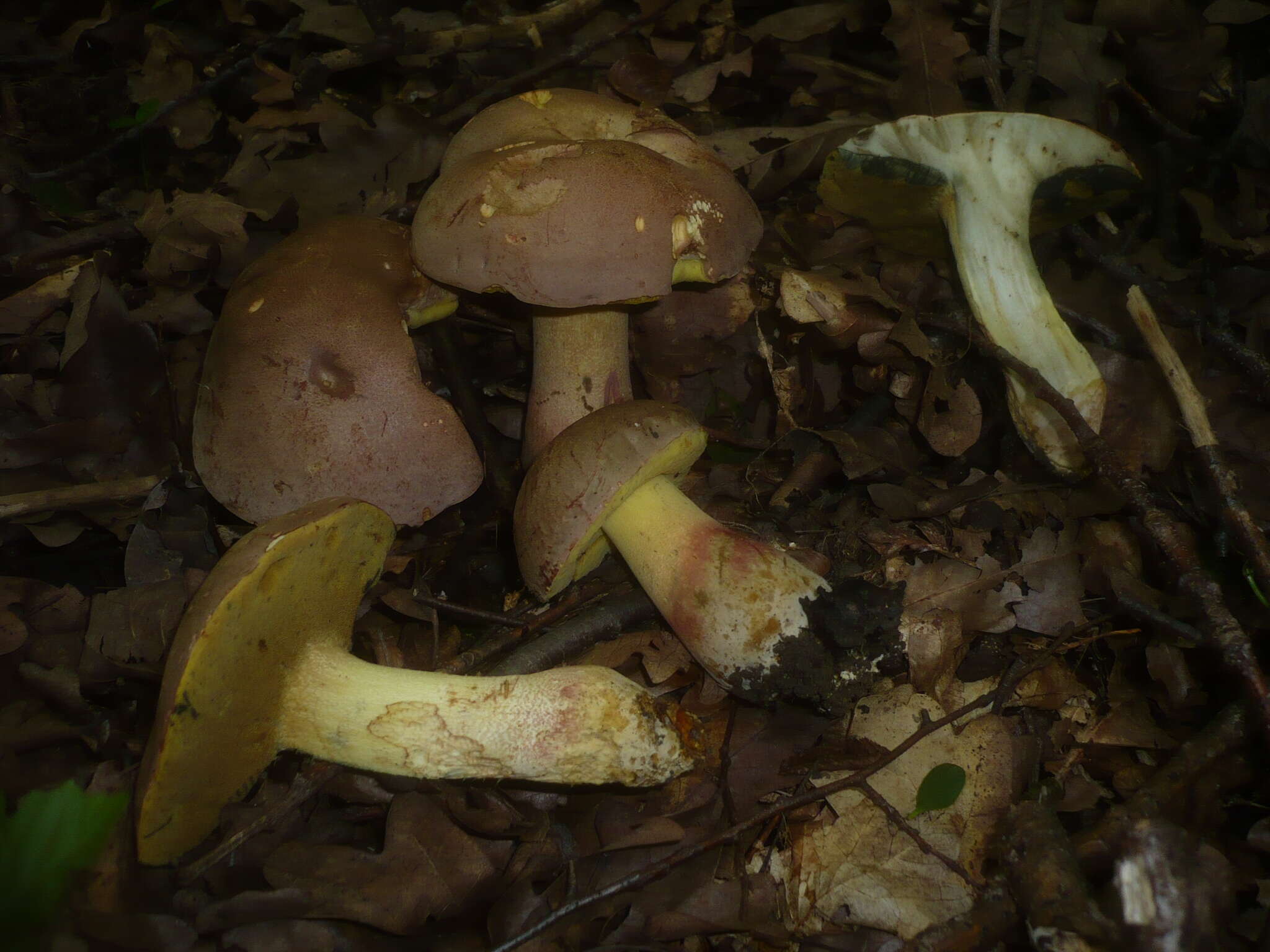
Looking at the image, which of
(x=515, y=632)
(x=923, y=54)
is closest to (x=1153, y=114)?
(x=923, y=54)

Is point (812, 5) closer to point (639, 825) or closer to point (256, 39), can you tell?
point (256, 39)

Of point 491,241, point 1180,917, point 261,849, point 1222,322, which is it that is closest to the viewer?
Result: point 1180,917

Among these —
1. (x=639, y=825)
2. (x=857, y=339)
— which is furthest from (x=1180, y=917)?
(x=857, y=339)

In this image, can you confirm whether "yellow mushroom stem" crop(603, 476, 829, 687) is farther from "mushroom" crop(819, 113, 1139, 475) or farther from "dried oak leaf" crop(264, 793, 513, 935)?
"mushroom" crop(819, 113, 1139, 475)

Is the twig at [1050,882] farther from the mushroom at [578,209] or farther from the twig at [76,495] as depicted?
the twig at [76,495]

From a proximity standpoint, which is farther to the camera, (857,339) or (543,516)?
(857,339)

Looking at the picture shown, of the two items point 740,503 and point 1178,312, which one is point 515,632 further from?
point 1178,312

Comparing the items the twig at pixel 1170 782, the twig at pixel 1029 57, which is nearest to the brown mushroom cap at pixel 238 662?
the twig at pixel 1170 782
